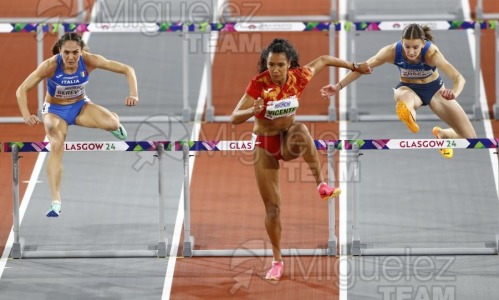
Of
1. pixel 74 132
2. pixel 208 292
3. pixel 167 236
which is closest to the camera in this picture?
pixel 208 292

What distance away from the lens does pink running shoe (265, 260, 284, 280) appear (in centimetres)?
1511

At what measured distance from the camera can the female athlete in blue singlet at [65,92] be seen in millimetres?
15156

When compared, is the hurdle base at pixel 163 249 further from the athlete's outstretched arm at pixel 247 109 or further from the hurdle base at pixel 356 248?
the athlete's outstretched arm at pixel 247 109

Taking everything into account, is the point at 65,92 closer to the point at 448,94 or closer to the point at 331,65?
the point at 331,65

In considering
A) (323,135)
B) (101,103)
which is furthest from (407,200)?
(101,103)

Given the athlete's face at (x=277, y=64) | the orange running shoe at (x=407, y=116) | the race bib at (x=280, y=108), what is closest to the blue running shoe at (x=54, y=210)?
the race bib at (x=280, y=108)

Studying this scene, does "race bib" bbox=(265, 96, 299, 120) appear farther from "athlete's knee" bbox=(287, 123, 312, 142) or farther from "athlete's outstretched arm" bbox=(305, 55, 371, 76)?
"athlete's outstretched arm" bbox=(305, 55, 371, 76)

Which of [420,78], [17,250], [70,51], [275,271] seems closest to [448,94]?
[420,78]

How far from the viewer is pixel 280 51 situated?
14438 mm

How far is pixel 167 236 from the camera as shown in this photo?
16281 mm

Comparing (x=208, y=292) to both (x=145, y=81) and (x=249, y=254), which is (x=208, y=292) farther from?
(x=145, y=81)

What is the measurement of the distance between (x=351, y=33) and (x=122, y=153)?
265 centimetres

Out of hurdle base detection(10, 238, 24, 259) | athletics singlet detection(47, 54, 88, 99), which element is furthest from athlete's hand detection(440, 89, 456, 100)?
hurdle base detection(10, 238, 24, 259)

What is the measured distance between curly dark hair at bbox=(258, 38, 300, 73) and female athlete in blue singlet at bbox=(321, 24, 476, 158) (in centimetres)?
67
